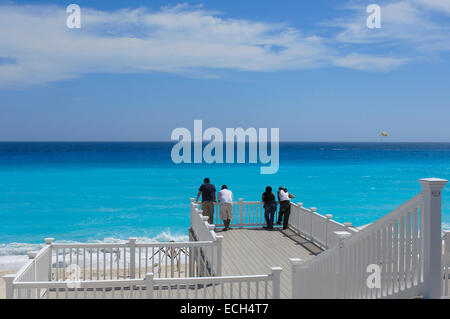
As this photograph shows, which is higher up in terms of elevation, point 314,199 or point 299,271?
point 299,271

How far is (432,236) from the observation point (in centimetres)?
466

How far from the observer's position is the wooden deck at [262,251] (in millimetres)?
10375

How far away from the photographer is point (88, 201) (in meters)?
42.5

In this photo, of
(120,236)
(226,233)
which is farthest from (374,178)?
(226,233)

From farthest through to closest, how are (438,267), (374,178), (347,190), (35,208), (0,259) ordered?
(374,178), (347,190), (35,208), (0,259), (438,267)

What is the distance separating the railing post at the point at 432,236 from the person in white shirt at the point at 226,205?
10.1 metres

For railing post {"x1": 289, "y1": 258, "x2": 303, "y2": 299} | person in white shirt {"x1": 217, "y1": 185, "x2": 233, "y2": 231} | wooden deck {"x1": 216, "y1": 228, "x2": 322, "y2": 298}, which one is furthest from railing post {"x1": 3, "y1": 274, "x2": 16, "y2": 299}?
person in white shirt {"x1": 217, "y1": 185, "x2": 233, "y2": 231}

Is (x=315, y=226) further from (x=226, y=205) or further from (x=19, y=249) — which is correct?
(x=19, y=249)

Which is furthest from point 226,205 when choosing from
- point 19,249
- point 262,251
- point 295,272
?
point 19,249

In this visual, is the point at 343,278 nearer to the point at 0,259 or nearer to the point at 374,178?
the point at 0,259

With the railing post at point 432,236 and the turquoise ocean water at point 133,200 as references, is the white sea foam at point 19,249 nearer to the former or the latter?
the turquoise ocean water at point 133,200

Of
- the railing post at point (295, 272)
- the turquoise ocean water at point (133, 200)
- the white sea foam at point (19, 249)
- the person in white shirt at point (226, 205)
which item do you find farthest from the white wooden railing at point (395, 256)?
the turquoise ocean water at point (133, 200)

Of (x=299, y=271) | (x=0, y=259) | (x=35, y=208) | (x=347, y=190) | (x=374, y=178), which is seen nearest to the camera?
(x=299, y=271)
